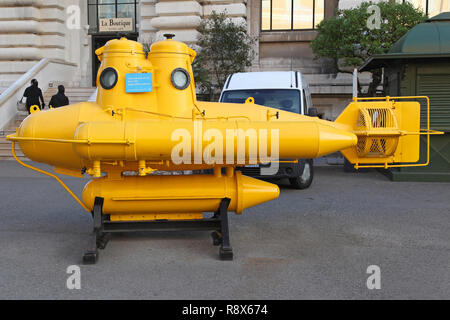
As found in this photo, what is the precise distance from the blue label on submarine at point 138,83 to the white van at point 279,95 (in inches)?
181

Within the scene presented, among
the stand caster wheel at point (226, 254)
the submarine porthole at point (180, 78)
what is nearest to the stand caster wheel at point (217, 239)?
the stand caster wheel at point (226, 254)

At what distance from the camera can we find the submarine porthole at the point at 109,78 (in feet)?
20.1

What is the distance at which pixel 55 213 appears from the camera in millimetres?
8336

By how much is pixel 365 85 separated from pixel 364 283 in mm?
14769

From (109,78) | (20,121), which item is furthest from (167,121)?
(20,121)

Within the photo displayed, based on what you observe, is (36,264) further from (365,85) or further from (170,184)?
(365,85)

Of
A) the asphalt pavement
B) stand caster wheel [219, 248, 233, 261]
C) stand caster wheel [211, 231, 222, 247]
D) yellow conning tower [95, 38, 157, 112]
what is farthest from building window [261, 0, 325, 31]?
stand caster wheel [219, 248, 233, 261]

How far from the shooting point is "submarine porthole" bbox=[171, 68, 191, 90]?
6.17 meters

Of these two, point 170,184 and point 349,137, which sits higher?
point 349,137

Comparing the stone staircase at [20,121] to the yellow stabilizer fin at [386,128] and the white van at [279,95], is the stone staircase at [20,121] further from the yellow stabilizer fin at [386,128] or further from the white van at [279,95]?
the yellow stabilizer fin at [386,128]

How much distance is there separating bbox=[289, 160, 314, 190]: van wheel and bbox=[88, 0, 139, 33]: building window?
14.9 metres

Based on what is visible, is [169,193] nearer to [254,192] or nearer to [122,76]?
[254,192]

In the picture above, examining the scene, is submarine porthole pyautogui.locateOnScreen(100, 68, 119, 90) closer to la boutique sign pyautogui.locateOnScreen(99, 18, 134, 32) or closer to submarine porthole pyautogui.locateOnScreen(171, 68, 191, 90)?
submarine porthole pyautogui.locateOnScreen(171, 68, 191, 90)

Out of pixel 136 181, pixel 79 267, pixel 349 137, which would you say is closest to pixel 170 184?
pixel 136 181
